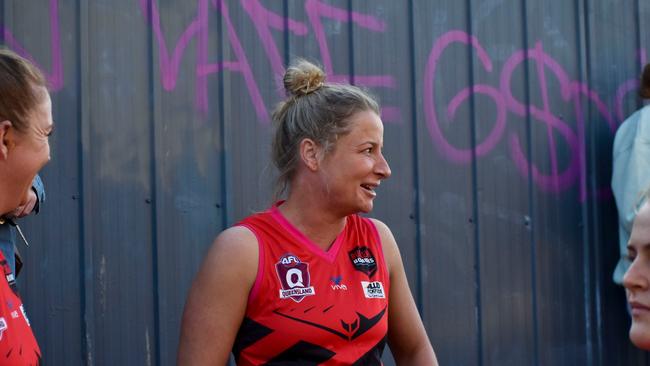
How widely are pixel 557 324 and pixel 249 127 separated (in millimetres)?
2146

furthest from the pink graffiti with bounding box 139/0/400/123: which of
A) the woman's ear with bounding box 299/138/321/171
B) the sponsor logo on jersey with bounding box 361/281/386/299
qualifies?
the sponsor logo on jersey with bounding box 361/281/386/299

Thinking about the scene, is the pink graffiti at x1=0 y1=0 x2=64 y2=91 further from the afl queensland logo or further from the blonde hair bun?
the afl queensland logo

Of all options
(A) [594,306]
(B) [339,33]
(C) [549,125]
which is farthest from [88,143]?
(A) [594,306]

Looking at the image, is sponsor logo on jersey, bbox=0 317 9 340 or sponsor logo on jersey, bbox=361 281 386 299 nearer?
sponsor logo on jersey, bbox=0 317 9 340

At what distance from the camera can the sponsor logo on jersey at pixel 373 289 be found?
120 inches

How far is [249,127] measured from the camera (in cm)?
414

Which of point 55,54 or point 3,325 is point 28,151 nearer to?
point 3,325

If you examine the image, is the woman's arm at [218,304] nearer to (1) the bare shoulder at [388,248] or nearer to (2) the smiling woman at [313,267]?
(2) the smiling woman at [313,267]

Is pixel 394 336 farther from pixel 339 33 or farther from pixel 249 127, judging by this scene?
pixel 339 33

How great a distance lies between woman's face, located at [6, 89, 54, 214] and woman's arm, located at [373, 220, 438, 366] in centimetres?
123

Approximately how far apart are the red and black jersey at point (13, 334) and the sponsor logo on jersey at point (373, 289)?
41.1 inches

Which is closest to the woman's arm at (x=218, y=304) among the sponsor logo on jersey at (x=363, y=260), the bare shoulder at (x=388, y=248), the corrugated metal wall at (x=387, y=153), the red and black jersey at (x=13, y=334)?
the sponsor logo on jersey at (x=363, y=260)

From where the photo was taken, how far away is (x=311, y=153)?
3.16 m

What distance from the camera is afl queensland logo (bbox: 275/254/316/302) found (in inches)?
116
